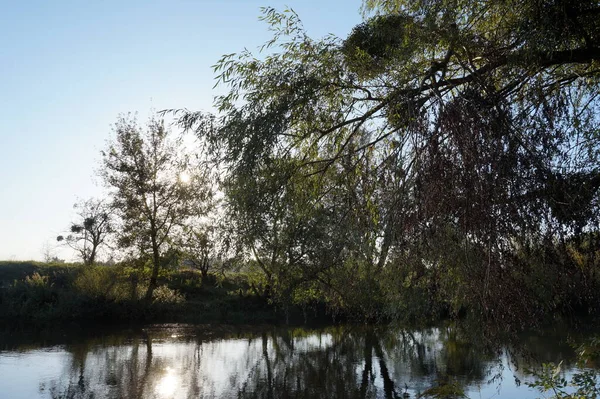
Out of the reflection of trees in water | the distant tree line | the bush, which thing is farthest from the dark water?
the bush

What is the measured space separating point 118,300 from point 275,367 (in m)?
10.5

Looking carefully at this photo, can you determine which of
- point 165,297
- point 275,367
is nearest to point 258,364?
point 275,367

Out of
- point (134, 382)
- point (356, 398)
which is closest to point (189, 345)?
point (134, 382)

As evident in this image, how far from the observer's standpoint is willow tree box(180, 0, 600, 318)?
357cm

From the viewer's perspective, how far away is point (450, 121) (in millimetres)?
3529

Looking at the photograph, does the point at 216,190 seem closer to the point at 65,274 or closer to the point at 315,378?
the point at 315,378

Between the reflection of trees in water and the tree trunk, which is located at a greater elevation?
the tree trunk

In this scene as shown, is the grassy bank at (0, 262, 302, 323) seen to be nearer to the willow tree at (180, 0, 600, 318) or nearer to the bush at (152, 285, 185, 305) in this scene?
the bush at (152, 285, 185, 305)

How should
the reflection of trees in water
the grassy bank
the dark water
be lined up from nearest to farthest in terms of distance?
1. the dark water
2. the reflection of trees in water
3. the grassy bank

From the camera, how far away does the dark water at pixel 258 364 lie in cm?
1017

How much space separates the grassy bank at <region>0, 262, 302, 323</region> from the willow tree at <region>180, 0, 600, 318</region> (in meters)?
17.1

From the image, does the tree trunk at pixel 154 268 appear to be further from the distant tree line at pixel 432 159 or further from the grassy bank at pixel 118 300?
the distant tree line at pixel 432 159

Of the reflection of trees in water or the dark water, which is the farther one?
the reflection of trees in water

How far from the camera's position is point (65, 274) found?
23.5 metres
